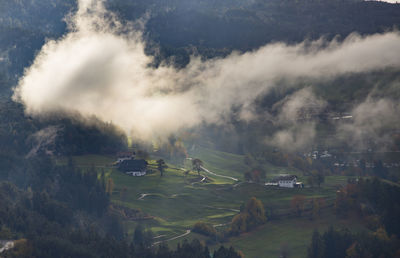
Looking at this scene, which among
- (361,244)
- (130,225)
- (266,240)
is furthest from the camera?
(130,225)

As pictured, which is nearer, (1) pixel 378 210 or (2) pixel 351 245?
(2) pixel 351 245

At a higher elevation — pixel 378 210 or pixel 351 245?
pixel 378 210

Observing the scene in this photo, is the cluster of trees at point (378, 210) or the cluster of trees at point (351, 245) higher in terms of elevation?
the cluster of trees at point (378, 210)

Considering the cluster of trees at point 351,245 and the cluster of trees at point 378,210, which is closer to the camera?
the cluster of trees at point 351,245

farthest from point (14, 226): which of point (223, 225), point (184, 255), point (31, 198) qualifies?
point (223, 225)

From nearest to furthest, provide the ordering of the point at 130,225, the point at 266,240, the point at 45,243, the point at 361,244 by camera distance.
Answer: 1. the point at 45,243
2. the point at 361,244
3. the point at 266,240
4. the point at 130,225

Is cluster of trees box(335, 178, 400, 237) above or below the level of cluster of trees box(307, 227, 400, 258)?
above

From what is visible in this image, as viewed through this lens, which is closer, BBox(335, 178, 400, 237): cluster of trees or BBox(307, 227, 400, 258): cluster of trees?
BBox(307, 227, 400, 258): cluster of trees

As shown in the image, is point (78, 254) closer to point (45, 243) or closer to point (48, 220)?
point (45, 243)
